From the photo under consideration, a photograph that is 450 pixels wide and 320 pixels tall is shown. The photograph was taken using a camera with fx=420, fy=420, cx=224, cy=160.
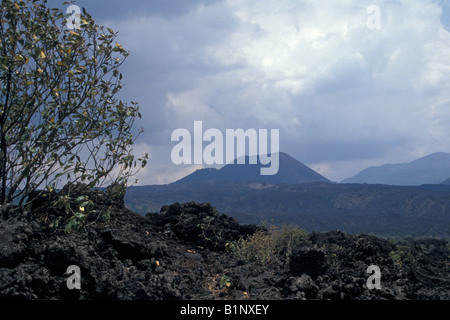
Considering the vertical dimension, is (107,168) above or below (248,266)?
above

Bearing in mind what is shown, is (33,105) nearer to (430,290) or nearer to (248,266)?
(248,266)

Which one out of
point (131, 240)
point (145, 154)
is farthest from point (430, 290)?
point (145, 154)

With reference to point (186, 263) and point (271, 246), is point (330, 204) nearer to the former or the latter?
point (271, 246)

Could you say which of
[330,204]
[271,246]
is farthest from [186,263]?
[330,204]

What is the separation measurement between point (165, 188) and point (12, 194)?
160 meters

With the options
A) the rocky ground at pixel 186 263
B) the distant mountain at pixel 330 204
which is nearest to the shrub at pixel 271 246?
the rocky ground at pixel 186 263

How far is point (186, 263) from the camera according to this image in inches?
411

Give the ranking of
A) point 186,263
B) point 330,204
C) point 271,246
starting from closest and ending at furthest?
1. point 186,263
2. point 271,246
3. point 330,204

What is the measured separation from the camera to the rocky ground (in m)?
7.91

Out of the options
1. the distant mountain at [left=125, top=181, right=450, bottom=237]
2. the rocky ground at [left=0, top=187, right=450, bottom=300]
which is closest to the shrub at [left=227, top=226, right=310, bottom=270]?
the rocky ground at [left=0, top=187, right=450, bottom=300]

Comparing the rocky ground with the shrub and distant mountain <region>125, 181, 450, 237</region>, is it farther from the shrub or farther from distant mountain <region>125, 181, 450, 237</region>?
distant mountain <region>125, 181, 450, 237</region>

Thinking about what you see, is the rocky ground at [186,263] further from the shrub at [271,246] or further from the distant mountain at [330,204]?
the distant mountain at [330,204]
